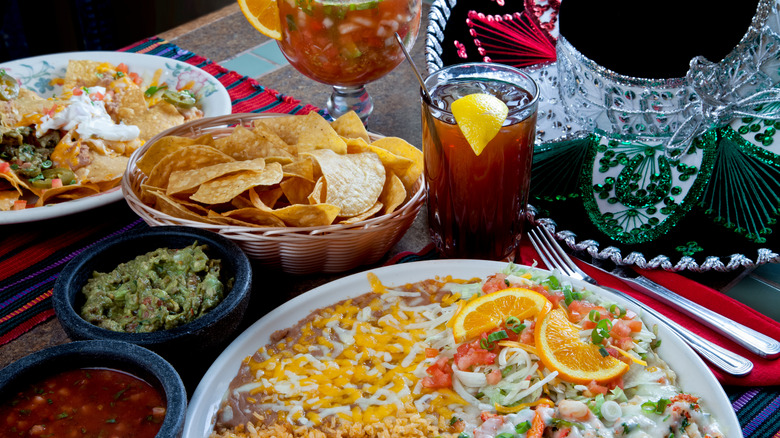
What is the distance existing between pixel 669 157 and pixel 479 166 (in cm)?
48

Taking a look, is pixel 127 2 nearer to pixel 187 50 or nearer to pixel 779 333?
pixel 187 50

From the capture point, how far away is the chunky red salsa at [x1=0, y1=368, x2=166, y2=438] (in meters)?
1.10

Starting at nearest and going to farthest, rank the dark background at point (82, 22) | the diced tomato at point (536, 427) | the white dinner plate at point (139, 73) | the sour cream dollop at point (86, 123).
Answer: the diced tomato at point (536, 427) < the sour cream dollop at point (86, 123) < the white dinner plate at point (139, 73) < the dark background at point (82, 22)

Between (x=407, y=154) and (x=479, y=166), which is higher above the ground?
(x=479, y=166)

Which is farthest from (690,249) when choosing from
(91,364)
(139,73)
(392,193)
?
(139,73)

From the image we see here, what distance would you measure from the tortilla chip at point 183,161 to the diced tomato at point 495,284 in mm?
731

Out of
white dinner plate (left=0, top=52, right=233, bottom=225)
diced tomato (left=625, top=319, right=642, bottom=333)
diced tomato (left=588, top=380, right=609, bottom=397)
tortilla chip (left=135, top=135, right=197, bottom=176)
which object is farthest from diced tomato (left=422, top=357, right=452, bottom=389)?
white dinner plate (left=0, top=52, right=233, bottom=225)

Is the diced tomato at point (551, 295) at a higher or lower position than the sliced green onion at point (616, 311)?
higher

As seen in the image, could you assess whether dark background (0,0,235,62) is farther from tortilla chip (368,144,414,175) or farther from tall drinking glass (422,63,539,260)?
tall drinking glass (422,63,539,260)

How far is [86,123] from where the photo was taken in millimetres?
1955

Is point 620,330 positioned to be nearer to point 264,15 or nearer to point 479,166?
point 479,166

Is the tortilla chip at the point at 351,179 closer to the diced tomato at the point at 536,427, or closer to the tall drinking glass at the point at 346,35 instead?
the tall drinking glass at the point at 346,35

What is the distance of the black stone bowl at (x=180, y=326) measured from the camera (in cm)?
121

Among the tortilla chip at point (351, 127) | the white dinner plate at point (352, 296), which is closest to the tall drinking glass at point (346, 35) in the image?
the tortilla chip at point (351, 127)
